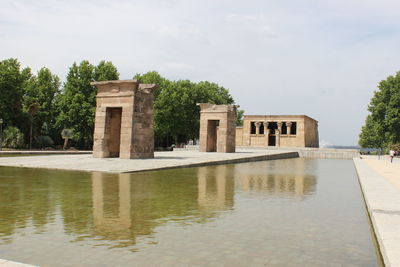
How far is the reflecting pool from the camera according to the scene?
4418 millimetres

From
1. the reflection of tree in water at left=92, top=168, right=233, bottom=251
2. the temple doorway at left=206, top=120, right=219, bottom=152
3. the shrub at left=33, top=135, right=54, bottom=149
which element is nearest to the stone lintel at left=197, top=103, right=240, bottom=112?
the temple doorway at left=206, top=120, right=219, bottom=152

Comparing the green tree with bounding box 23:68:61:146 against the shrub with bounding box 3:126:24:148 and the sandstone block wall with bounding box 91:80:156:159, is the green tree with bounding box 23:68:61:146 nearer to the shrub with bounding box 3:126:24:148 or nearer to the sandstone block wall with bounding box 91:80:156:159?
the shrub with bounding box 3:126:24:148

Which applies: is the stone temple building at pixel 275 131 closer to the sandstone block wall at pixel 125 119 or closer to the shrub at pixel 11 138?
the shrub at pixel 11 138

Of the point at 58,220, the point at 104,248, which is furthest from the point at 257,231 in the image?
the point at 58,220

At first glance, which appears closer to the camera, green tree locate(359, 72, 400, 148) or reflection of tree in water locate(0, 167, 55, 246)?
reflection of tree in water locate(0, 167, 55, 246)

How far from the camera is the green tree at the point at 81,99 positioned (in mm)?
40409

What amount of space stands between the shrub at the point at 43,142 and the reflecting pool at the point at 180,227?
3391 cm

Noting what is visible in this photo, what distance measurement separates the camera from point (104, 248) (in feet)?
15.3

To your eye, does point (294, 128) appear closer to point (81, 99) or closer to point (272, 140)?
point (272, 140)

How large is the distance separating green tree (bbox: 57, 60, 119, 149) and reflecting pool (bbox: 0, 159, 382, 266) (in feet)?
103

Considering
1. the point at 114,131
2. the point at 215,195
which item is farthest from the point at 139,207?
the point at 114,131

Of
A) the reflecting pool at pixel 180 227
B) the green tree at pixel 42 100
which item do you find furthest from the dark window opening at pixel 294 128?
the reflecting pool at pixel 180 227

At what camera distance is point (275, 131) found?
180ft

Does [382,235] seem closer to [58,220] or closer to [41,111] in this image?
[58,220]
